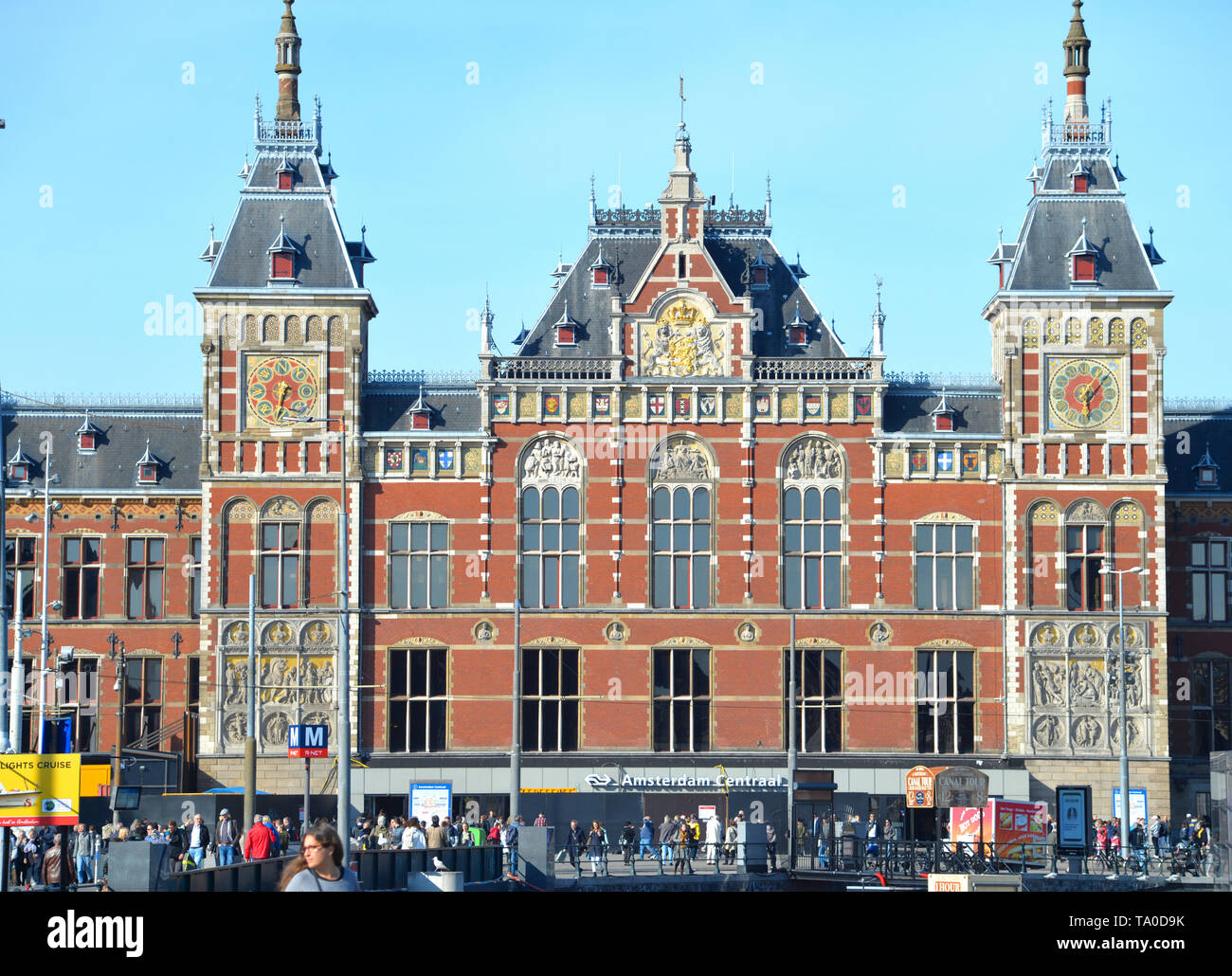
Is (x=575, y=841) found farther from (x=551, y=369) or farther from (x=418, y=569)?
(x=551, y=369)

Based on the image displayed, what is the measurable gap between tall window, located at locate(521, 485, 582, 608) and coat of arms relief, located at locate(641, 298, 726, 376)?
4481mm

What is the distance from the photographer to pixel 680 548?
5172cm

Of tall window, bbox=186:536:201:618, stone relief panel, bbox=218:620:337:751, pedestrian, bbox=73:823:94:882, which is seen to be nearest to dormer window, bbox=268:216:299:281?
tall window, bbox=186:536:201:618

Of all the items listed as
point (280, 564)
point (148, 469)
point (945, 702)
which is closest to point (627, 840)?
point (945, 702)

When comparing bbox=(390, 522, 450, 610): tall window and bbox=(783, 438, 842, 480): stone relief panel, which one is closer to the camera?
bbox=(390, 522, 450, 610): tall window

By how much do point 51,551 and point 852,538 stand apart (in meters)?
23.4

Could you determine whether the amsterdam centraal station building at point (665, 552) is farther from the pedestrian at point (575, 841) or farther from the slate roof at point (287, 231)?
the pedestrian at point (575, 841)

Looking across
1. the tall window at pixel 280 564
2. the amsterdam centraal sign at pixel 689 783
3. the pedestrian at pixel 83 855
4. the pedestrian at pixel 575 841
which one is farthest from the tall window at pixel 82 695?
the pedestrian at pixel 83 855

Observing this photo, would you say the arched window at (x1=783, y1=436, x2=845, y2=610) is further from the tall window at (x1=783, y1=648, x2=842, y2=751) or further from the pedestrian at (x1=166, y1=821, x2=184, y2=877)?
the pedestrian at (x1=166, y1=821, x2=184, y2=877)

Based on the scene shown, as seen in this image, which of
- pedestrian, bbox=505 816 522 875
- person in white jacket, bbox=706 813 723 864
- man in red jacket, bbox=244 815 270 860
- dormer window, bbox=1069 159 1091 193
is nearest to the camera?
man in red jacket, bbox=244 815 270 860

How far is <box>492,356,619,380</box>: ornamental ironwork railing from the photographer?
51.8 meters

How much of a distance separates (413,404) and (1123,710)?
21378 millimetres

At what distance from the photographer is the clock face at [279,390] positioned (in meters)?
51.4
